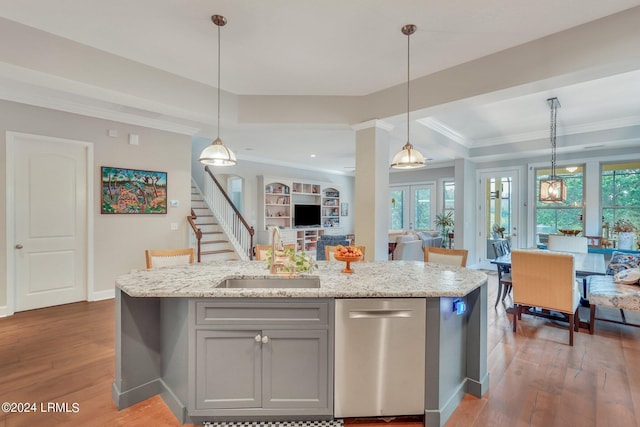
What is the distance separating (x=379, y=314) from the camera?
6.35ft

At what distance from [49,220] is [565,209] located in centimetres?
890

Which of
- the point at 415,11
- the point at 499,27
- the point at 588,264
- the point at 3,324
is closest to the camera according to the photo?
the point at 415,11

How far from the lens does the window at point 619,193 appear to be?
220 inches

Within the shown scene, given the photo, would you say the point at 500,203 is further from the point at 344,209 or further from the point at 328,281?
the point at 328,281

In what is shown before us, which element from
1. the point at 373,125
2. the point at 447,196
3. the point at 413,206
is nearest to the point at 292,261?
the point at 373,125

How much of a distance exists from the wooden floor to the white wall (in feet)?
3.23

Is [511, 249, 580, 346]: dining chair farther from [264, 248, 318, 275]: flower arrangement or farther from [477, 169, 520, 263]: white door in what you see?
A: [477, 169, 520, 263]: white door

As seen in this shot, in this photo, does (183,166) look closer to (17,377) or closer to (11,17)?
(11,17)

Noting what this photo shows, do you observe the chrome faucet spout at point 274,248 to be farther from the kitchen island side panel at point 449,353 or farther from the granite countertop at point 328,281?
the kitchen island side panel at point 449,353

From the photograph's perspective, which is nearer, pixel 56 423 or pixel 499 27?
pixel 56 423

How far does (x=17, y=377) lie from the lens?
250 centimetres

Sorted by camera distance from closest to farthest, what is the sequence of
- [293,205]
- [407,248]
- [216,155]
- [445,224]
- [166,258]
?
1. [216,155]
2. [166,258]
3. [407,248]
4. [445,224]
5. [293,205]

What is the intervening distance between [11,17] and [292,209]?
272 inches

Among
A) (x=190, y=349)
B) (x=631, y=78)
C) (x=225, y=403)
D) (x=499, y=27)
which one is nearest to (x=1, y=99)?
(x=190, y=349)
